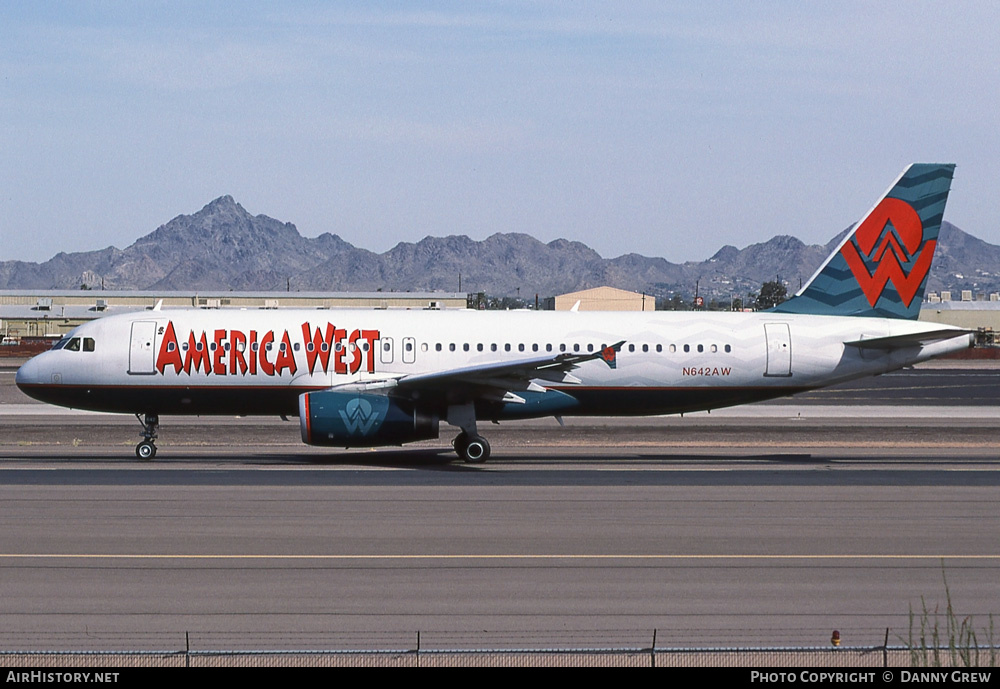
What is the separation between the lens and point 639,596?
47.1ft

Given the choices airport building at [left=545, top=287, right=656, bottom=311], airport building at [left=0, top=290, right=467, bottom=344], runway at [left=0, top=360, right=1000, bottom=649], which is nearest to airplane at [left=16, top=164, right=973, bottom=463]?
runway at [left=0, top=360, right=1000, bottom=649]

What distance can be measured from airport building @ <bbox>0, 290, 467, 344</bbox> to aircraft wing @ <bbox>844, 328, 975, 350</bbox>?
95789 mm

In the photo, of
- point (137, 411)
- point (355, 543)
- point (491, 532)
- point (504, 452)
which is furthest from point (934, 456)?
point (137, 411)

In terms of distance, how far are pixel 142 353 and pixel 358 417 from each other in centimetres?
668

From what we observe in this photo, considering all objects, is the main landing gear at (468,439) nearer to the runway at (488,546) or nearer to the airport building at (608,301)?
the runway at (488,546)

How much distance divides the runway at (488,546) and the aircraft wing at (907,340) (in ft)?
10.6

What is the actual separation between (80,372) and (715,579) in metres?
20.9

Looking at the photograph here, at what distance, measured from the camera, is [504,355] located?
31.7 meters

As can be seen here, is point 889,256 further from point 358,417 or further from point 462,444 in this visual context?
point 358,417

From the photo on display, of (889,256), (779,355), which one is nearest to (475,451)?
(779,355)

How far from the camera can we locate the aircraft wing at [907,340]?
31.1 metres

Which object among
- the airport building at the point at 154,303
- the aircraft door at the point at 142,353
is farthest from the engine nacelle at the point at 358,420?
the airport building at the point at 154,303

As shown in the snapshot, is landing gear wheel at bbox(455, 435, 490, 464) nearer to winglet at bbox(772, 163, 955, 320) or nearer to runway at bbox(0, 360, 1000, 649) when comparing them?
runway at bbox(0, 360, 1000, 649)

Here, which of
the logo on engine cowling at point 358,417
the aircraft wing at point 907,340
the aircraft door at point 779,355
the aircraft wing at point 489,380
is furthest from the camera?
the aircraft door at point 779,355
